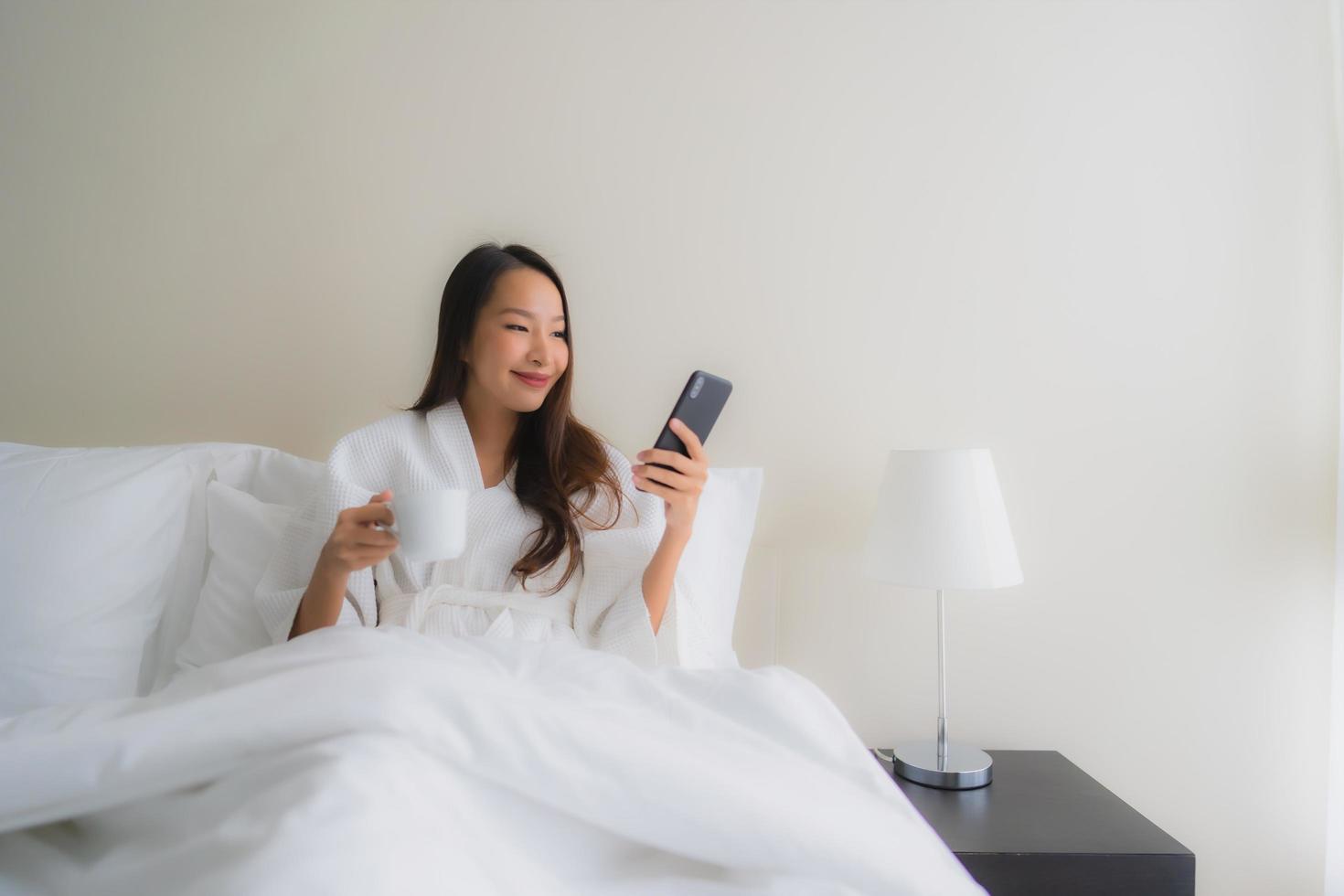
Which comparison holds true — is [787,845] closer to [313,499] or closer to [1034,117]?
[313,499]

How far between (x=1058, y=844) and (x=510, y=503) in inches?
39.4

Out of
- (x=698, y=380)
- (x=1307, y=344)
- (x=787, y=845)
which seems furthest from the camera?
(x=1307, y=344)

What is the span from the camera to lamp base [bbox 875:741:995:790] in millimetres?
1448

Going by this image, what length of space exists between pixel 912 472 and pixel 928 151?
0.70 m

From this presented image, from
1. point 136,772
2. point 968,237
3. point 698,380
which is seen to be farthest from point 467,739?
point 968,237

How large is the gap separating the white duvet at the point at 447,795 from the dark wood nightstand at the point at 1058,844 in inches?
18.1

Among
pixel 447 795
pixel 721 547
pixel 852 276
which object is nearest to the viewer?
pixel 447 795

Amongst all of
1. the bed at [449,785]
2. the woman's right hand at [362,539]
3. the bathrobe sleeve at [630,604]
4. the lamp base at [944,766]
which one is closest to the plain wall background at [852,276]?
the lamp base at [944,766]

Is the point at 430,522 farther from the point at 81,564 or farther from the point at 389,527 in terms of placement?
the point at 81,564

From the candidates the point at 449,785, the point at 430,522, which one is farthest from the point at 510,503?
the point at 449,785

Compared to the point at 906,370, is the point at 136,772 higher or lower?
lower

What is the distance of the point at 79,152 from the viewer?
5.74 feet

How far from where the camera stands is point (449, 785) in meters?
0.78

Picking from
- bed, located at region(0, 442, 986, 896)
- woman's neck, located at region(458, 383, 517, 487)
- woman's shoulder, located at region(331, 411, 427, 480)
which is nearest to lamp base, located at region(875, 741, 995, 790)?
bed, located at region(0, 442, 986, 896)
